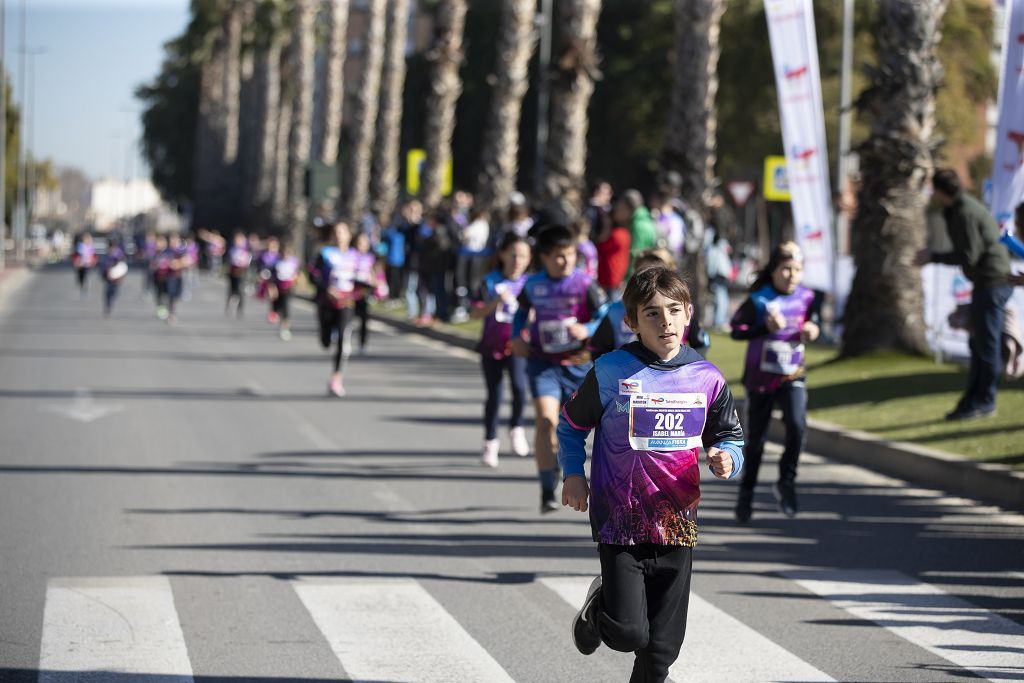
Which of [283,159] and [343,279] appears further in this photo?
[283,159]

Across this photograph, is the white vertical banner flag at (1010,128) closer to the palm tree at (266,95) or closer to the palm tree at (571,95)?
the palm tree at (571,95)

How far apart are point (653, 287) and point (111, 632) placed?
9.79 feet

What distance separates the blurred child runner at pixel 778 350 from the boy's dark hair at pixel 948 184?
3.16 meters

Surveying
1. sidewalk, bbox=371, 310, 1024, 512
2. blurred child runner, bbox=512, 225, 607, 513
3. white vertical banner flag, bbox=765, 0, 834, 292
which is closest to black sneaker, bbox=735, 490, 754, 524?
blurred child runner, bbox=512, 225, 607, 513

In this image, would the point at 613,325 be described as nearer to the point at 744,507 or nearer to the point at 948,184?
the point at 744,507

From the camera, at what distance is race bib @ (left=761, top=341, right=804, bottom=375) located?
10.1m

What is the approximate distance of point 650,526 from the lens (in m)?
5.56

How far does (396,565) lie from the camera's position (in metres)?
8.78

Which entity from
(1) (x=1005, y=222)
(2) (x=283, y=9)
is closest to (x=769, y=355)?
(1) (x=1005, y=222)

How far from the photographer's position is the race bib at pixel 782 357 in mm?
10141

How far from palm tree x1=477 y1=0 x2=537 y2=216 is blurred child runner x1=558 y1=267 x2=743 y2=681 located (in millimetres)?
24530

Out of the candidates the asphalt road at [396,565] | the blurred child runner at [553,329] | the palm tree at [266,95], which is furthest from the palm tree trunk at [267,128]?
the blurred child runner at [553,329]

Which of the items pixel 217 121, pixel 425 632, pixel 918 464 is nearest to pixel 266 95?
pixel 217 121

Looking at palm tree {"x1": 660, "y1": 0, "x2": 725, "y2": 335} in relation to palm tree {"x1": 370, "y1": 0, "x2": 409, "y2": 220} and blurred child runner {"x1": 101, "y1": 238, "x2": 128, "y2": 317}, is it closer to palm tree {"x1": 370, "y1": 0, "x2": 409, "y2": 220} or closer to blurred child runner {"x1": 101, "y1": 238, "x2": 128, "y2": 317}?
blurred child runner {"x1": 101, "y1": 238, "x2": 128, "y2": 317}
